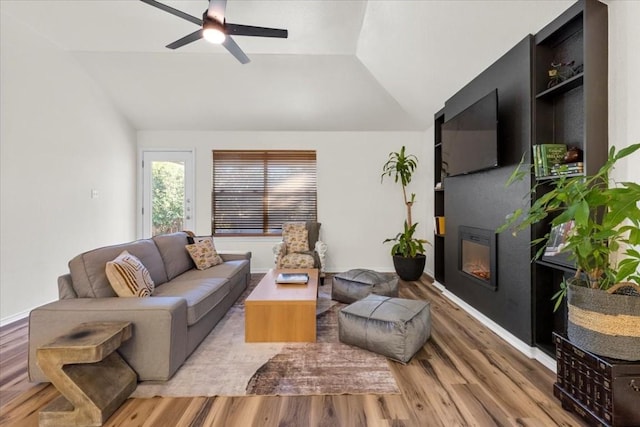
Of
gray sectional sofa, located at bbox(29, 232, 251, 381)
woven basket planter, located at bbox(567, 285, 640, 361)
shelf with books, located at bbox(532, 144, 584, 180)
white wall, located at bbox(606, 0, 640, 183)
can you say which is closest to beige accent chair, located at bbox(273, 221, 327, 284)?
gray sectional sofa, located at bbox(29, 232, 251, 381)

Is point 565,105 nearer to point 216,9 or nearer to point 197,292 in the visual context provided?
point 216,9

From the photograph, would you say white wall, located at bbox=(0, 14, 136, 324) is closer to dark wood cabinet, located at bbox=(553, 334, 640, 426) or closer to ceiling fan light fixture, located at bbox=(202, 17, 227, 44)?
ceiling fan light fixture, located at bbox=(202, 17, 227, 44)

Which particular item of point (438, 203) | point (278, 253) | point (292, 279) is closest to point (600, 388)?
point (292, 279)

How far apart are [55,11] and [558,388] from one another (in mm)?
5361

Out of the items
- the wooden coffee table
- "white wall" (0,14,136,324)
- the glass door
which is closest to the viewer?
the wooden coffee table

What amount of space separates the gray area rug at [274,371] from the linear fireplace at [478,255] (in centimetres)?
143

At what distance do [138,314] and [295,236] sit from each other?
2.88 metres

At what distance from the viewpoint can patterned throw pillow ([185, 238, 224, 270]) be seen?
3404mm

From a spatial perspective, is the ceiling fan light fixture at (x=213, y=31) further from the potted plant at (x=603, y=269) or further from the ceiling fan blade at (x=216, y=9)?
the potted plant at (x=603, y=269)

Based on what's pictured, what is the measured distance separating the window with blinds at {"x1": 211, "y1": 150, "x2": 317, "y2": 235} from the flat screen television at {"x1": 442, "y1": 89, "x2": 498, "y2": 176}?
2417 millimetres

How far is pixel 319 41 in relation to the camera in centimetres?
338

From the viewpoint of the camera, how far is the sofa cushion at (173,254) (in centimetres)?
305

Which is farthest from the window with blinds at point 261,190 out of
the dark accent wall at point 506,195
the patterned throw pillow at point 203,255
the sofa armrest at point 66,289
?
the sofa armrest at point 66,289

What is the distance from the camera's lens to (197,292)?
2432 mm
